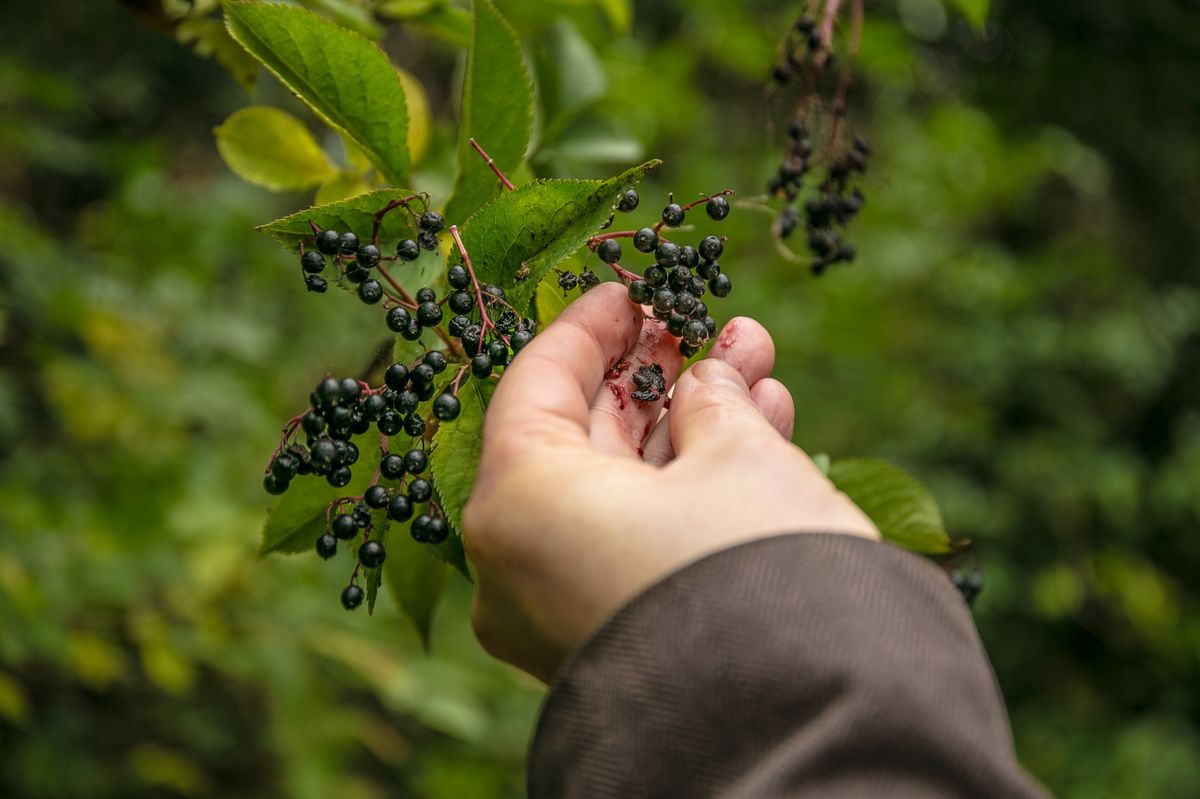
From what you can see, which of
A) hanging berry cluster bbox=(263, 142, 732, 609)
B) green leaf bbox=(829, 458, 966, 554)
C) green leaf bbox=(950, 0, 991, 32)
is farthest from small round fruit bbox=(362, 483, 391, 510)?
green leaf bbox=(950, 0, 991, 32)

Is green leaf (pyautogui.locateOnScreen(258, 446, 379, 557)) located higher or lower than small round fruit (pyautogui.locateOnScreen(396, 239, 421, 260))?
lower

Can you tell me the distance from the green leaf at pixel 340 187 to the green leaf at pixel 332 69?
0.13m

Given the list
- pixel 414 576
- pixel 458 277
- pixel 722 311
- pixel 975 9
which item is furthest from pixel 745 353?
pixel 722 311

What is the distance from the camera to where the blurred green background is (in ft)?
7.25

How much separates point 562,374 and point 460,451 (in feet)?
0.37

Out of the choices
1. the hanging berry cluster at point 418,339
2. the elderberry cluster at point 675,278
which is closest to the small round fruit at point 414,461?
the hanging berry cluster at point 418,339

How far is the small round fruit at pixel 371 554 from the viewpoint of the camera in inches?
31.4

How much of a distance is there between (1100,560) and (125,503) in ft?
11.1

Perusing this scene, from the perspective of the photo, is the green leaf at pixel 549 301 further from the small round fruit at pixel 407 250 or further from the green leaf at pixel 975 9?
the green leaf at pixel 975 9

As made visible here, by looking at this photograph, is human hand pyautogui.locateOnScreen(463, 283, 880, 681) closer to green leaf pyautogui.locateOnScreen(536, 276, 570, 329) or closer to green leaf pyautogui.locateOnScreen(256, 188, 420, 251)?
green leaf pyautogui.locateOnScreen(536, 276, 570, 329)

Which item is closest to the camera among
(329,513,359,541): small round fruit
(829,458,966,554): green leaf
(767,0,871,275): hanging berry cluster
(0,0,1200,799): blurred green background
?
(329,513,359,541): small round fruit

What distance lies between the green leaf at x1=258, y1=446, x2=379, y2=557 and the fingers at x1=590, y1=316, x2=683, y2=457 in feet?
0.66

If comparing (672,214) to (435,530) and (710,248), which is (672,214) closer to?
(710,248)

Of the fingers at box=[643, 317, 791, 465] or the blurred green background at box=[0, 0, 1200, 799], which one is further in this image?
the blurred green background at box=[0, 0, 1200, 799]
